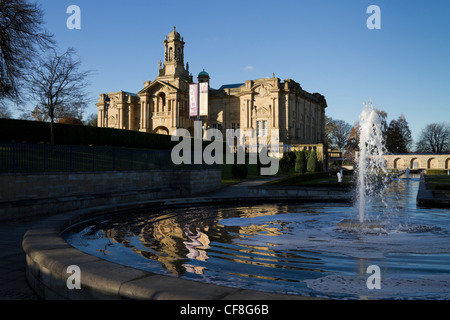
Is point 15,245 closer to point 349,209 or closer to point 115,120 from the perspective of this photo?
point 349,209

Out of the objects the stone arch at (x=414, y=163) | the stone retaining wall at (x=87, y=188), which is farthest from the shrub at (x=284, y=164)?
the stone arch at (x=414, y=163)

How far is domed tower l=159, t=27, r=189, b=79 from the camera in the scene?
217 feet

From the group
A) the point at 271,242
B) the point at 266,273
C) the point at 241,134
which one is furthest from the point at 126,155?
the point at 241,134

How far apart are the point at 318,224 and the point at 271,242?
2.67m

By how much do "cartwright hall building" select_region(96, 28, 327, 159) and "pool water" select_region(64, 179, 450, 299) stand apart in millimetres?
46049

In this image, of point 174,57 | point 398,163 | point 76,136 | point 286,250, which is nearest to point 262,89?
point 174,57

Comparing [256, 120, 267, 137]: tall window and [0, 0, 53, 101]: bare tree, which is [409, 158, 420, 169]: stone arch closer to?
[256, 120, 267, 137]: tall window

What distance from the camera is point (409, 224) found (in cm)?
912

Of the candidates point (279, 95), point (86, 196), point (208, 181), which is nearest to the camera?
point (86, 196)

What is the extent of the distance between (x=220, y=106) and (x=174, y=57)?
12.9 m

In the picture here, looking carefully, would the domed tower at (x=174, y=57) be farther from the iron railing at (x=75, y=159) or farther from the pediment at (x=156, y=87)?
the iron railing at (x=75, y=159)

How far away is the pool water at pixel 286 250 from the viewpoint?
4.58 meters

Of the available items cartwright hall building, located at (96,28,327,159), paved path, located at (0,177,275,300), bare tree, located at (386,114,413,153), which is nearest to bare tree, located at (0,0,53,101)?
paved path, located at (0,177,275,300)

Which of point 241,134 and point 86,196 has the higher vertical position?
point 241,134
